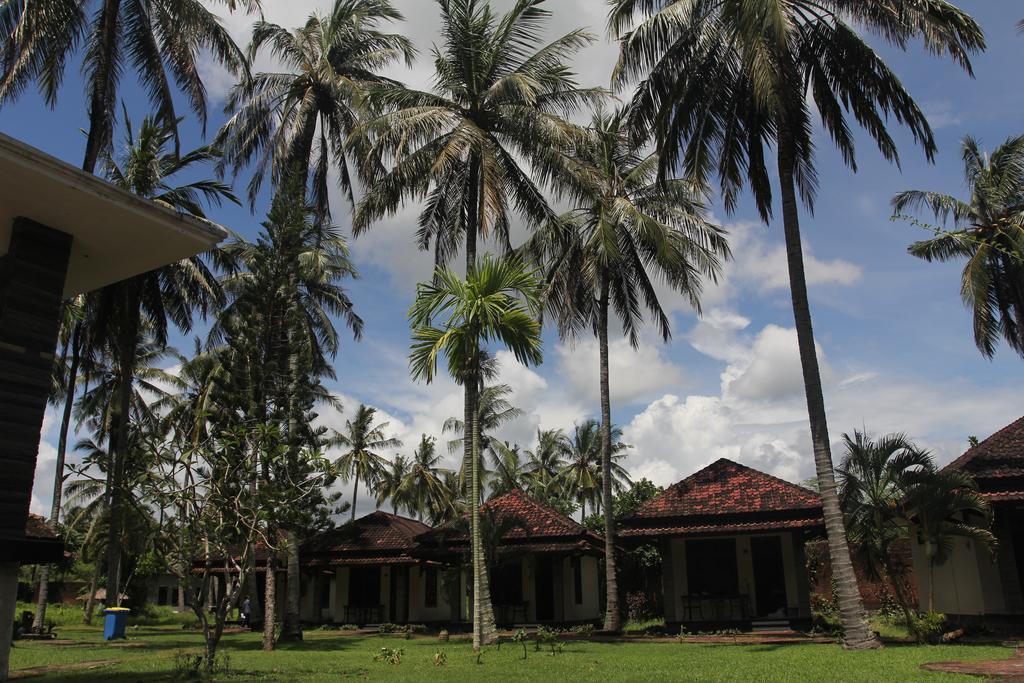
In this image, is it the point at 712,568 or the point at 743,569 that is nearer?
the point at 743,569

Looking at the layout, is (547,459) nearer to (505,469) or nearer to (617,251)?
(505,469)

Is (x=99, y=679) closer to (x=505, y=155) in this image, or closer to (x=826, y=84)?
(x=505, y=155)

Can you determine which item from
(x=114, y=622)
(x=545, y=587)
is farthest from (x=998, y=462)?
(x=114, y=622)

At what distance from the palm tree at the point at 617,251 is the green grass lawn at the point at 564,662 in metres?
6.57

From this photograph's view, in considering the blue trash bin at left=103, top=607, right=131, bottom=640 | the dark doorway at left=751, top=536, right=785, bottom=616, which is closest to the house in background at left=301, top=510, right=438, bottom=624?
the blue trash bin at left=103, top=607, right=131, bottom=640

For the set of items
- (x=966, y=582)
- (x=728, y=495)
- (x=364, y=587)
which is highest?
(x=728, y=495)

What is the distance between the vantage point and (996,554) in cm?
1598

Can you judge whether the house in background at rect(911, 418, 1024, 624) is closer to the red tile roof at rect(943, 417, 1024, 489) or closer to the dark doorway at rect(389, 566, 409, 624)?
the red tile roof at rect(943, 417, 1024, 489)

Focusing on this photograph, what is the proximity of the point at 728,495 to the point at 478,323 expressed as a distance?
31.0 feet

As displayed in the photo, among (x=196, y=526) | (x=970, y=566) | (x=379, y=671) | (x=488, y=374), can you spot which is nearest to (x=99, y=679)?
(x=196, y=526)

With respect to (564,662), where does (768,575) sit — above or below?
above

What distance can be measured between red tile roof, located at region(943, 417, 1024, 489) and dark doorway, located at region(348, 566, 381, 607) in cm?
1940

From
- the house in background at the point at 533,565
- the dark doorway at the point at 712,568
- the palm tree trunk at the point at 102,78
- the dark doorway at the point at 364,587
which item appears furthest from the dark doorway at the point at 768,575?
the palm tree trunk at the point at 102,78

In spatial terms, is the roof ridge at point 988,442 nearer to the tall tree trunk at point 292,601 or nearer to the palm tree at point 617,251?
the palm tree at point 617,251
